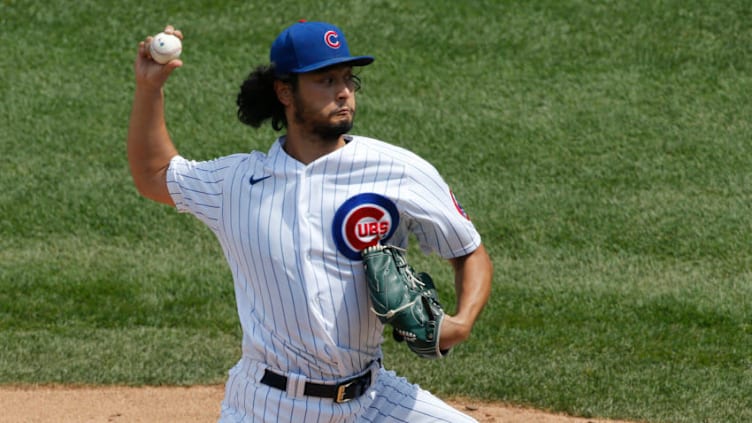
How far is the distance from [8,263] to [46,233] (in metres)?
0.49

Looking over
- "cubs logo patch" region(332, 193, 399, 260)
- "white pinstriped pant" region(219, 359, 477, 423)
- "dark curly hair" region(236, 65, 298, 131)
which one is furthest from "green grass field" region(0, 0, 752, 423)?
"cubs logo patch" region(332, 193, 399, 260)

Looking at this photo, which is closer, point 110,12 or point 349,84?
point 349,84

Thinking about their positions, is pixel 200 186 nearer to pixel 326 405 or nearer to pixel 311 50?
pixel 311 50

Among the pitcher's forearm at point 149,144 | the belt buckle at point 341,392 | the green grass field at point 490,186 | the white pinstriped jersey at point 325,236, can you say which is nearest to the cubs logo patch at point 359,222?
the white pinstriped jersey at point 325,236

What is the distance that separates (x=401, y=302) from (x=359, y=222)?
311 millimetres

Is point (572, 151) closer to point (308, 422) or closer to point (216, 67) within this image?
point (216, 67)

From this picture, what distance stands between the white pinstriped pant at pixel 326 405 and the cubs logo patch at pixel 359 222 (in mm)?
474

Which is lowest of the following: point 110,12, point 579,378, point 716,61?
point 579,378

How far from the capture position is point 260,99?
4145 mm

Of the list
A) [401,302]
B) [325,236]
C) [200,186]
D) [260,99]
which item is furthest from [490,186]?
[401,302]

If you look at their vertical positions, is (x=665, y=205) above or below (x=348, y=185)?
below

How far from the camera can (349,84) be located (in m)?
3.86

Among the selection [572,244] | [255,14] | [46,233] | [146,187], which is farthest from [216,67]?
[146,187]

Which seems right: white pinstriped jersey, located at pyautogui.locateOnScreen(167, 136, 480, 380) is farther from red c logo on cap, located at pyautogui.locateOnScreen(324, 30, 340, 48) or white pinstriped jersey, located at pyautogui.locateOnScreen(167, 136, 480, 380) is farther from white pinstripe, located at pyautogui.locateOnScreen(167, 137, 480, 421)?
red c logo on cap, located at pyautogui.locateOnScreen(324, 30, 340, 48)
